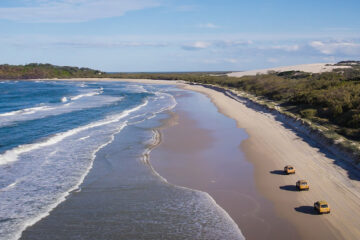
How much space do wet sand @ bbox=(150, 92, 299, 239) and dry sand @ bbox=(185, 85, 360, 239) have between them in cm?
50

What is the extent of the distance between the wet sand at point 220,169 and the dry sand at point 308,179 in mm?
501

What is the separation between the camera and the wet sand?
38.0ft

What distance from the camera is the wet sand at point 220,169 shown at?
1158 cm

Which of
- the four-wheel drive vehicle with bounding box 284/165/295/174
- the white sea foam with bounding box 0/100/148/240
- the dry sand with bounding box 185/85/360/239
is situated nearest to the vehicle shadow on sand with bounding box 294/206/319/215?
the dry sand with bounding box 185/85/360/239

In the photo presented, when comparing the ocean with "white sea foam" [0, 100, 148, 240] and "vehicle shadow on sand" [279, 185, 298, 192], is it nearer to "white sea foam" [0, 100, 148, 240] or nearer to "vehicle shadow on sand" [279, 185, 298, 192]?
"white sea foam" [0, 100, 148, 240]

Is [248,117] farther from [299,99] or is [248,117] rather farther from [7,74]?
[7,74]

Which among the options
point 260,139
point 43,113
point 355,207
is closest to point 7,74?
point 43,113

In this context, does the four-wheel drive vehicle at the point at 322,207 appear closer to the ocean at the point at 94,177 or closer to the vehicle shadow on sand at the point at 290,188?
the vehicle shadow on sand at the point at 290,188

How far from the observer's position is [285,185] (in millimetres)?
14844

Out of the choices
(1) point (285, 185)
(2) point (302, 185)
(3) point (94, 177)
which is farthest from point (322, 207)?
(3) point (94, 177)

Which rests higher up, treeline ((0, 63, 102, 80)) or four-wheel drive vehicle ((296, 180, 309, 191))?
treeline ((0, 63, 102, 80))

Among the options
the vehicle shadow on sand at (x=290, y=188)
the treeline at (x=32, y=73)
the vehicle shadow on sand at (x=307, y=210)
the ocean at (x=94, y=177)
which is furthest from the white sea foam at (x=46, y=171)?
the treeline at (x=32, y=73)

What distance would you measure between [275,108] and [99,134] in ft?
54.9

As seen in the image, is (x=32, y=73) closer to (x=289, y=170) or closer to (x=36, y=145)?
(x=36, y=145)
